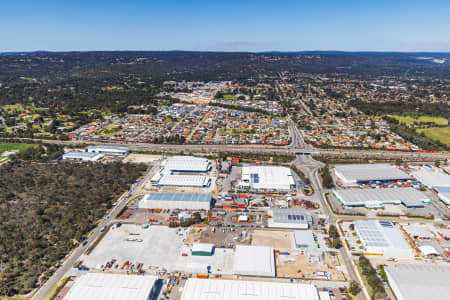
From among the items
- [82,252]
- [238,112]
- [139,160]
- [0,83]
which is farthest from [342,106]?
[0,83]

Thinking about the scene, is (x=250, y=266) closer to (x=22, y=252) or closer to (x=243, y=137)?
(x=22, y=252)

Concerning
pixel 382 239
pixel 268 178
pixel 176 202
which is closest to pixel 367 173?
pixel 268 178

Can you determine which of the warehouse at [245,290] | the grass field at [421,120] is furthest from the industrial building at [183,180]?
the grass field at [421,120]

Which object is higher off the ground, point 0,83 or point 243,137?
point 0,83

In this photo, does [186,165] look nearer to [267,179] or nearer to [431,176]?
[267,179]

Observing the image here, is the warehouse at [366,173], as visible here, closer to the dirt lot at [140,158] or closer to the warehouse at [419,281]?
the warehouse at [419,281]

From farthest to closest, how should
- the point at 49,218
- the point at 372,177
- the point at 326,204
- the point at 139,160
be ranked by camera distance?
the point at 139,160 → the point at 372,177 → the point at 326,204 → the point at 49,218

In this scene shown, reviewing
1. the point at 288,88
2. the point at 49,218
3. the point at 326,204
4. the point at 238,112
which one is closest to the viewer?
the point at 49,218

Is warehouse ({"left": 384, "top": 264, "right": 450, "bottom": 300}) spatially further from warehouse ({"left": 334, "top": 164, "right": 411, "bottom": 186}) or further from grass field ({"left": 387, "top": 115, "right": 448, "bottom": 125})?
grass field ({"left": 387, "top": 115, "right": 448, "bottom": 125})
